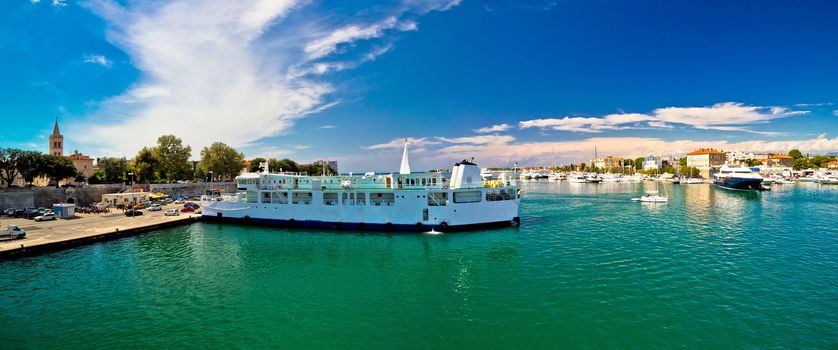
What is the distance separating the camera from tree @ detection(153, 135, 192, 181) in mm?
79438

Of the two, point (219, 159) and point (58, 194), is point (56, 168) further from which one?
point (219, 159)

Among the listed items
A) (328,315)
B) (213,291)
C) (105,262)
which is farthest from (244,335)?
(105,262)

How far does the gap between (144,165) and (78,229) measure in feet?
150

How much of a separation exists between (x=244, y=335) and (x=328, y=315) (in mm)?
3831

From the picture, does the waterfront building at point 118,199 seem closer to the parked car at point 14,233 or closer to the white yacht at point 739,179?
the parked car at point 14,233

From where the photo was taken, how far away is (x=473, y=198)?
39938 millimetres

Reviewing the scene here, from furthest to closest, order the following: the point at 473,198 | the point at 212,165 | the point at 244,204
Answer: the point at 212,165, the point at 244,204, the point at 473,198

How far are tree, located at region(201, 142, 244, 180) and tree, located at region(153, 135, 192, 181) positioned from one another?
667 cm

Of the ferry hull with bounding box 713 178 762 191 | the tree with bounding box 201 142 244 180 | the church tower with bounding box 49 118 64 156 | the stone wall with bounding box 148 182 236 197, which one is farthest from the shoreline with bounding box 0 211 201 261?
the ferry hull with bounding box 713 178 762 191

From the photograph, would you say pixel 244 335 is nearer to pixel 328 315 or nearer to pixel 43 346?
pixel 328 315

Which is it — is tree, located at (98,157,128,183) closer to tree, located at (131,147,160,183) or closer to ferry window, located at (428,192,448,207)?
tree, located at (131,147,160,183)

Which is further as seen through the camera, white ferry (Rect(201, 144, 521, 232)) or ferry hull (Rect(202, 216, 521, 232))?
white ferry (Rect(201, 144, 521, 232))

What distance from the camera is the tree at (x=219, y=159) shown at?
89812mm

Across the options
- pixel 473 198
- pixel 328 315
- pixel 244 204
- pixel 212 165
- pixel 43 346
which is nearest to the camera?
pixel 43 346
